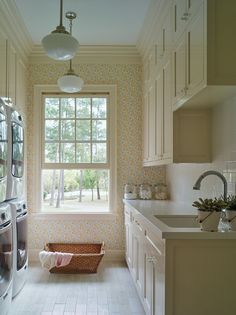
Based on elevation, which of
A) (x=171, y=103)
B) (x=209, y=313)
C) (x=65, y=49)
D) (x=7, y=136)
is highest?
(x=65, y=49)

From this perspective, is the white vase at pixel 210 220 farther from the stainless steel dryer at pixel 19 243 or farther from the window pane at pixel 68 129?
the window pane at pixel 68 129

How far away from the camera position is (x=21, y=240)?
11.4 ft

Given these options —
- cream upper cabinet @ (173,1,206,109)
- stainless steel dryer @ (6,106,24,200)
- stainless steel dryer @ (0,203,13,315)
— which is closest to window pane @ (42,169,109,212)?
stainless steel dryer @ (6,106,24,200)

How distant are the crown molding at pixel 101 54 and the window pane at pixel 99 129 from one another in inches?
32.7

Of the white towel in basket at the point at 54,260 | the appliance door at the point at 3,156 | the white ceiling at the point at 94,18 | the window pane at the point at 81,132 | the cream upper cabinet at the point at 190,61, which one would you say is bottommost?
the white towel in basket at the point at 54,260

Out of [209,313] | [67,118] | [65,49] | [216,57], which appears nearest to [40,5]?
[65,49]

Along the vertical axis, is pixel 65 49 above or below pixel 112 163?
above

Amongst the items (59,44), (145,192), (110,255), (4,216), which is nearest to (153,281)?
(4,216)

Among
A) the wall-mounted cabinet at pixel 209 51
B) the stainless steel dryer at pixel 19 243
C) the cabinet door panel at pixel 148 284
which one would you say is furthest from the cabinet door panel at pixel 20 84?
the cabinet door panel at pixel 148 284

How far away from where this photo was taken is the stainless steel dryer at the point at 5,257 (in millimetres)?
2633

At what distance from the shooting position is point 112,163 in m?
4.78

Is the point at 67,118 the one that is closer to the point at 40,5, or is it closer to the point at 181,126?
the point at 40,5

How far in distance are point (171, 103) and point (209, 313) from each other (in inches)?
67.7

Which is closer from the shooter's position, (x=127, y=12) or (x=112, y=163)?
(x=127, y=12)
